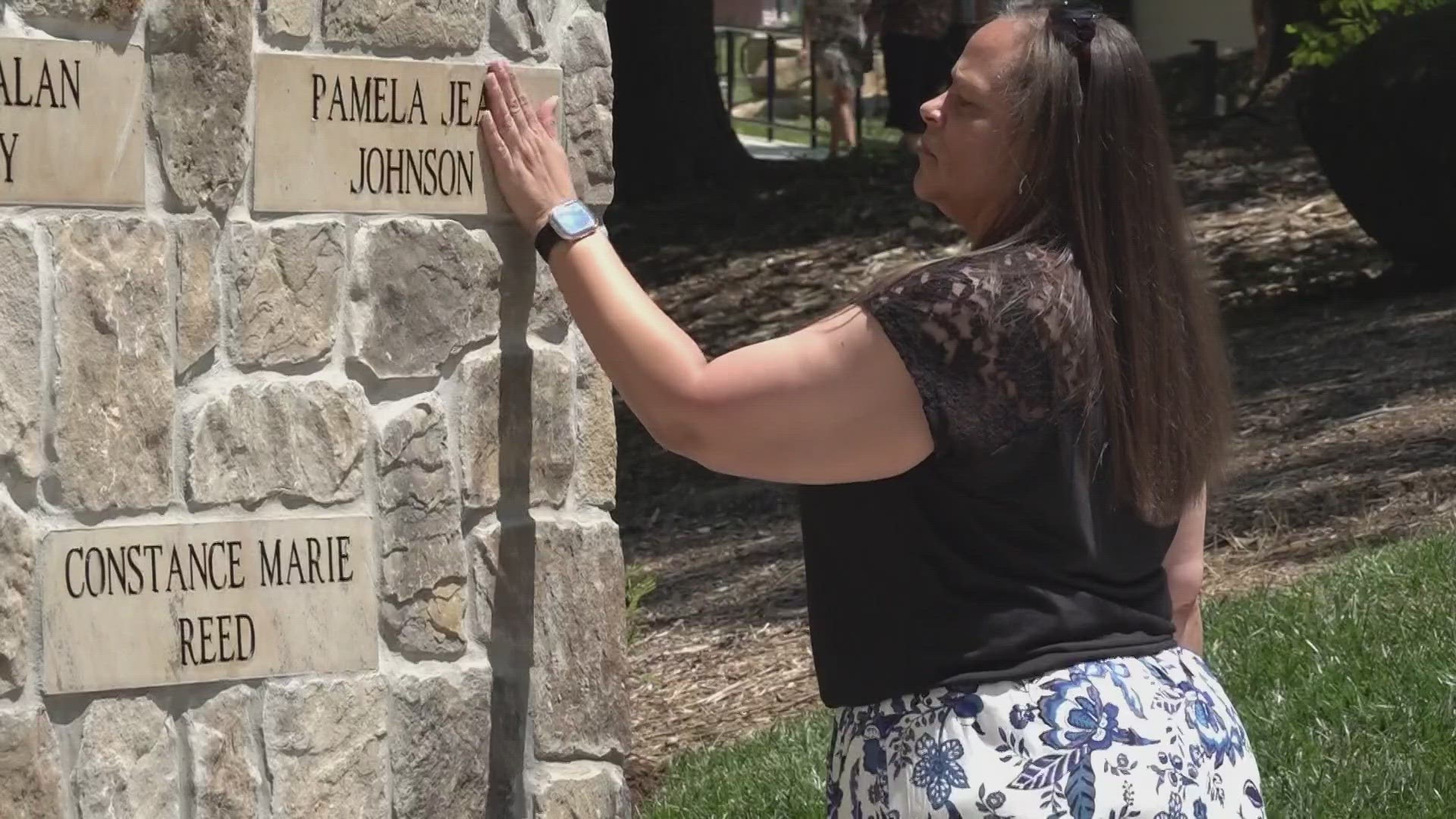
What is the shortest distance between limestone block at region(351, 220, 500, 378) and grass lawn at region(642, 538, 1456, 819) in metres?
1.90

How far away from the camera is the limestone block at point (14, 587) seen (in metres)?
2.84

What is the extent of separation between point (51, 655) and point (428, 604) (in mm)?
589

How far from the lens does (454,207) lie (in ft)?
10.3

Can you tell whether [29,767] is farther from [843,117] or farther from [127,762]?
[843,117]

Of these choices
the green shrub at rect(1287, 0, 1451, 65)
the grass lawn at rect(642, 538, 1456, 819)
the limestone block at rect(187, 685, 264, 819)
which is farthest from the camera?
the green shrub at rect(1287, 0, 1451, 65)

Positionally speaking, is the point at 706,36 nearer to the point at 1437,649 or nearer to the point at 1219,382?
the point at 1437,649

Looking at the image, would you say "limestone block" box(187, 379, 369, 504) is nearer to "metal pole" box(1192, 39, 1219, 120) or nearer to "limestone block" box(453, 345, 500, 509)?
"limestone block" box(453, 345, 500, 509)

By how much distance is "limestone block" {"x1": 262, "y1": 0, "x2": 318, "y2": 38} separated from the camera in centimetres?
299

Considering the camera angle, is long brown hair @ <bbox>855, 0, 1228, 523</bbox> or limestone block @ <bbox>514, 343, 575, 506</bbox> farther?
limestone block @ <bbox>514, 343, 575, 506</bbox>

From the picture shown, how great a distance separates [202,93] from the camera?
2.94 m

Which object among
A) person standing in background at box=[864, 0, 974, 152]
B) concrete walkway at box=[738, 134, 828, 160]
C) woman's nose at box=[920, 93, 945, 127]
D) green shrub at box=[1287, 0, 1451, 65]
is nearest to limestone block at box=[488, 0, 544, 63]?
woman's nose at box=[920, 93, 945, 127]

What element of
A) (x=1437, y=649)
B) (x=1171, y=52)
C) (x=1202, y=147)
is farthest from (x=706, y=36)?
(x=1437, y=649)

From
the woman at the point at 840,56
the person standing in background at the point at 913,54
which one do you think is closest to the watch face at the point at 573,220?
the person standing in background at the point at 913,54

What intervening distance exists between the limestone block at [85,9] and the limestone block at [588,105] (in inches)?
27.9
